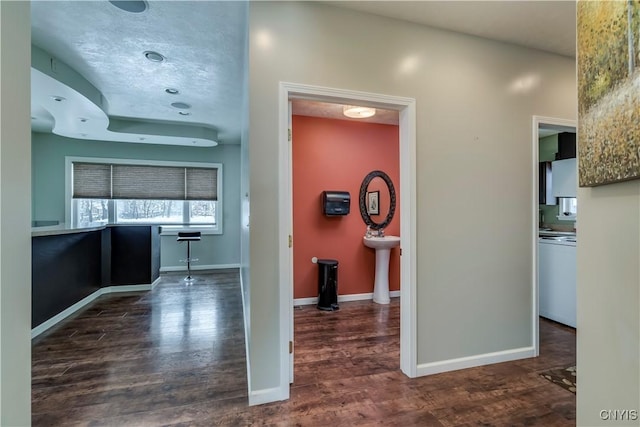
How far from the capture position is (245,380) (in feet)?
7.13

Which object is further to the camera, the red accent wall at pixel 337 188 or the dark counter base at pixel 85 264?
the red accent wall at pixel 337 188

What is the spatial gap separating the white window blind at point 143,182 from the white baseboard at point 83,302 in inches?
77.0

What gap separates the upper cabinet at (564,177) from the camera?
3.94m

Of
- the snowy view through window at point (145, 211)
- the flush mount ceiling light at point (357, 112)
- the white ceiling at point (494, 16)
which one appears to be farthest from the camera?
the snowy view through window at point (145, 211)

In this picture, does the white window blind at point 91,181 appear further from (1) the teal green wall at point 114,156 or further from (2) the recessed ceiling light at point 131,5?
(2) the recessed ceiling light at point 131,5

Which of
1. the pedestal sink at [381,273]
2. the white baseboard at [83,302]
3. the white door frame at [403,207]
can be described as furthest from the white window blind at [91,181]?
the white door frame at [403,207]

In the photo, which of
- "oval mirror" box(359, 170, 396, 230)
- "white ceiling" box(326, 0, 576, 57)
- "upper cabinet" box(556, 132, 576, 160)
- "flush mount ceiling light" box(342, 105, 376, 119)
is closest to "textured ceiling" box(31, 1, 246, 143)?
"white ceiling" box(326, 0, 576, 57)

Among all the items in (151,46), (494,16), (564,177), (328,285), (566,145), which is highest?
(151,46)

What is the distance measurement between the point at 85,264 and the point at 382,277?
4.25m

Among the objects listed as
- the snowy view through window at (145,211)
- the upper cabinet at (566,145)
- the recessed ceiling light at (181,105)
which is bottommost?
the snowy view through window at (145,211)

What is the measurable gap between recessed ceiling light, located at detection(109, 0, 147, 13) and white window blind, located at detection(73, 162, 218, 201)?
431 cm

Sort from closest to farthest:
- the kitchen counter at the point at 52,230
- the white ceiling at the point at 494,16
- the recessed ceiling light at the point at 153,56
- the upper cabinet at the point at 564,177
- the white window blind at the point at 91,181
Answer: the white ceiling at the point at 494,16 < the kitchen counter at the point at 52,230 < the recessed ceiling light at the point at 153,56 < the upper cabinet at the point at 564,177 < the white window blind at the point at 91,181

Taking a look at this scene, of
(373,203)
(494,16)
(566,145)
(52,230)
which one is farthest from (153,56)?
(566,145)

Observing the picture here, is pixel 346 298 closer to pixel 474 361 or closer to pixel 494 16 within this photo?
pixel 474 361
